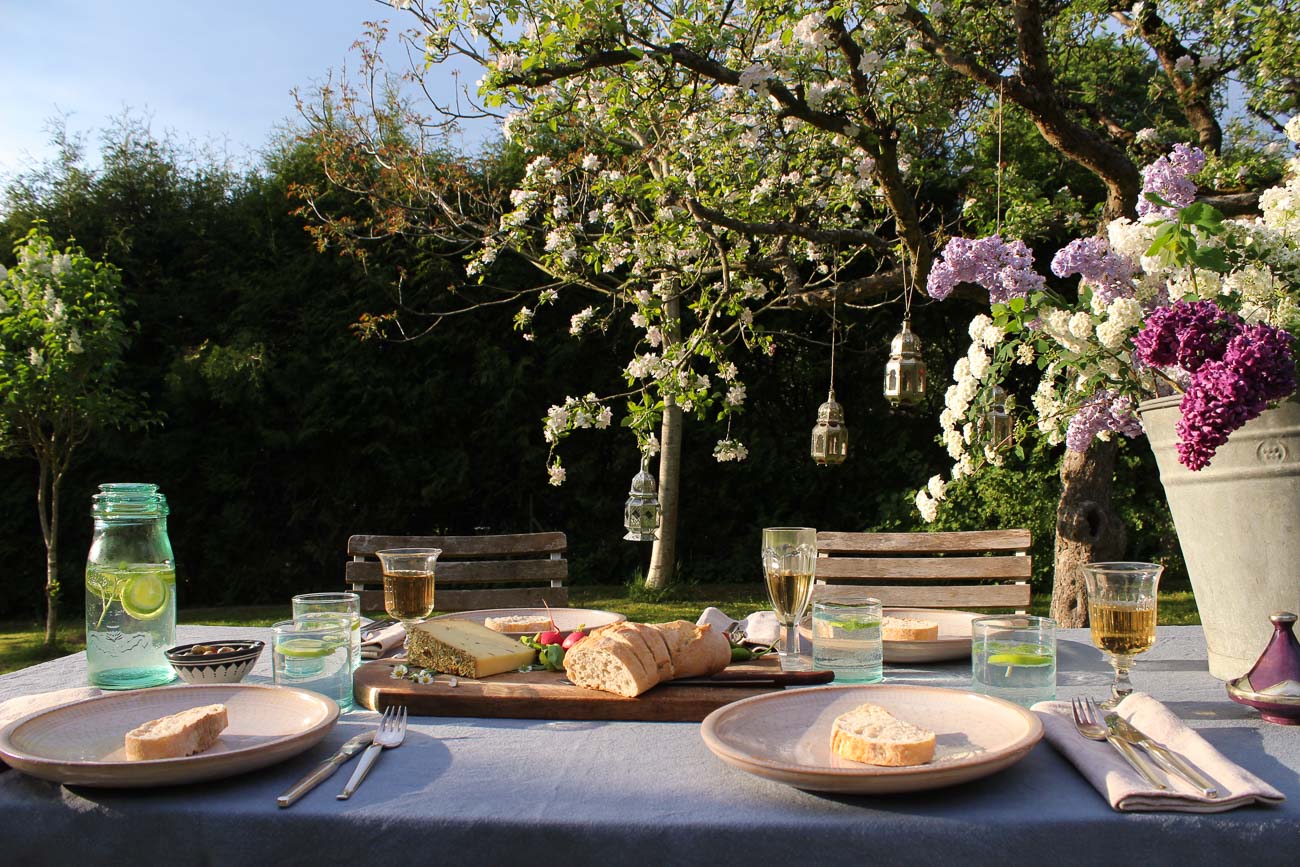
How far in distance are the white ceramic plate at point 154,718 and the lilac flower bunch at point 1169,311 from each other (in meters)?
1.22

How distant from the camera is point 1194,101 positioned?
4402mm

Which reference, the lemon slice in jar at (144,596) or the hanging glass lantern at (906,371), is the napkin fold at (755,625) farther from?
the lemon slice in jar at (144,596)

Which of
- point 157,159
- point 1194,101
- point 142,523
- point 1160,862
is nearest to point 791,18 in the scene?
point 1194,101

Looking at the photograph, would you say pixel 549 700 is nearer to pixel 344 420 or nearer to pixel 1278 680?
pixel 1278 680

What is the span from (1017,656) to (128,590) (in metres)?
1.40

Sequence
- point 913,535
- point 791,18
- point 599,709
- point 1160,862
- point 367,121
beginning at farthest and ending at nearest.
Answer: point 367,121, point 791,18, point 913,535, point 599,709, point 1160,862

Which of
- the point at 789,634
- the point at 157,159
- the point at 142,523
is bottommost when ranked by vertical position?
the point at 789,634

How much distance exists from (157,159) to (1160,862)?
276 inches

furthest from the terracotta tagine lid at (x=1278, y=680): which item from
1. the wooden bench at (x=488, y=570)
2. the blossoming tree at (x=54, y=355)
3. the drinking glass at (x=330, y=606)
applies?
the blossoming tree at (x=54, y=355)

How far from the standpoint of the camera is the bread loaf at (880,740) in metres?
1.05

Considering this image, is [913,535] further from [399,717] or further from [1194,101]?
[1194,101]

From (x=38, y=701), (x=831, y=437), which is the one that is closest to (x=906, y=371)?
(x=831, y=437)

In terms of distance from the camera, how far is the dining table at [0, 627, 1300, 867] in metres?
0.94

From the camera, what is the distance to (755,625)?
197 centimetres
